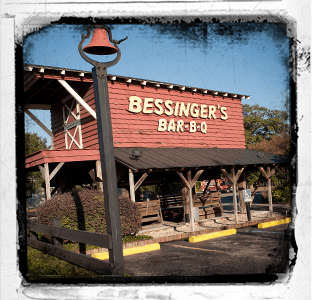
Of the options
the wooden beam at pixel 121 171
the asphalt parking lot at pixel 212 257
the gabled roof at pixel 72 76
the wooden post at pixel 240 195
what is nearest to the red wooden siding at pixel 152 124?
the gabled roof at pixel 72 76

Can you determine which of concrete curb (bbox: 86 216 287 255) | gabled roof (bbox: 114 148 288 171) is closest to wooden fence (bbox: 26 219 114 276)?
concrete curb (bbox: 86 216 287 255)

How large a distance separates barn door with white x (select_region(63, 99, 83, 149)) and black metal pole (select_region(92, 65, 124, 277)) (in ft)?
30.0

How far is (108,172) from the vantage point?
5.75 m

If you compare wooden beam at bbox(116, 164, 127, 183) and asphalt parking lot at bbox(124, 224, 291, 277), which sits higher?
wooden beam at bbox(116, 164, 127, 183)

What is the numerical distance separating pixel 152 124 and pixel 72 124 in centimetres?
391

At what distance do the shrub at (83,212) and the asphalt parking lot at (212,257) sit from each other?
1.61 meters

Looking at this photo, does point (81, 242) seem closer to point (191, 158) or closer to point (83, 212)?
point (83, 212)

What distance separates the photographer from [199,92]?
58.6ft

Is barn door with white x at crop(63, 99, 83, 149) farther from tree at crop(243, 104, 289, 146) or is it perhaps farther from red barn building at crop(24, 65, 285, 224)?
tree at crop(243, 104, 289, 146)

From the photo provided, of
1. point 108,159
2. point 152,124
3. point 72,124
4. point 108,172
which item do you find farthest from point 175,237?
point 72,124

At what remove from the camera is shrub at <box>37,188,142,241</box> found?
10.0m

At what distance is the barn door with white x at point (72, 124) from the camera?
48.6ft

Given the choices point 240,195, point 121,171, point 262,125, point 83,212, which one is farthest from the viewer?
point 262,125

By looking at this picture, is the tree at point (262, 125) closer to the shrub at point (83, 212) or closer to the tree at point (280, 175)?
the tree at point (280, 175)
